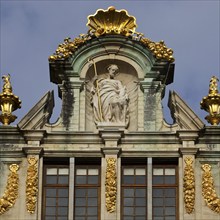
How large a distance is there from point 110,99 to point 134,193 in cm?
354

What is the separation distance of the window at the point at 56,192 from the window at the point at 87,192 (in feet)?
1.13

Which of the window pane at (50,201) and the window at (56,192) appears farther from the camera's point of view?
the window pane at (50,201)

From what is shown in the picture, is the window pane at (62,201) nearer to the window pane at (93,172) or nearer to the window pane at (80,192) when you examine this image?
the window pane at (80,192)

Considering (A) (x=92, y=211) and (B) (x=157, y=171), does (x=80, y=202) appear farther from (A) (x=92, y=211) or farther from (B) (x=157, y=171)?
(B) (x=157, y=171)

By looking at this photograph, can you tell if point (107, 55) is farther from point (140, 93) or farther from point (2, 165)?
point (2, 165)

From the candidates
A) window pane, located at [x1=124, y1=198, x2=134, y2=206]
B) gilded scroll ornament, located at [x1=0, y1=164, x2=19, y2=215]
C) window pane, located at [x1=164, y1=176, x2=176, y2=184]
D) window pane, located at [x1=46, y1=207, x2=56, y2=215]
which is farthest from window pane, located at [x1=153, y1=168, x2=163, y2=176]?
gilded scroll ornament, located at [x1=0, y1=164, x2=19, y2=215]

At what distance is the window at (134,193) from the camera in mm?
47156

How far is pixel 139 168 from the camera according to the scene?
158ft

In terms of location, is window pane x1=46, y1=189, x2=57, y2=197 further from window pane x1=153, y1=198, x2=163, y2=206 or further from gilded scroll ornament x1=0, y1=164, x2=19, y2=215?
window pane x1=153, y1=198, x2=163, y2=206

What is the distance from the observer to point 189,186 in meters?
47.2

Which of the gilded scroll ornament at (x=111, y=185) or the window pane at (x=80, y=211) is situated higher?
the gilded scroll ornament at (x=111, y=185)

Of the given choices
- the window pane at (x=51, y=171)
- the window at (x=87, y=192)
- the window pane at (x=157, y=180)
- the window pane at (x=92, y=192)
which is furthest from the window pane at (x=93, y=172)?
the window pane at (x=157, y=180)

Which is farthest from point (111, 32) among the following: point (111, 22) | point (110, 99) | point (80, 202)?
point (80, 202)

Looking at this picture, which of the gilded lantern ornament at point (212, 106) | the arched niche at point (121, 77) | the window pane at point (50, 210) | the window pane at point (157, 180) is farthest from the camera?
the arched niche at point (121, 77)
